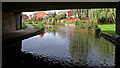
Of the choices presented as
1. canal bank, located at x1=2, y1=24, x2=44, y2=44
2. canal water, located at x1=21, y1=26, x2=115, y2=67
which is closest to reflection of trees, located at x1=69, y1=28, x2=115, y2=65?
canal water, located at x1=21, y1=26, x2=115, y2=67

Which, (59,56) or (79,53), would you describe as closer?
(59,56)

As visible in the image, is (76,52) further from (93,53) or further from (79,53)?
(93,53)

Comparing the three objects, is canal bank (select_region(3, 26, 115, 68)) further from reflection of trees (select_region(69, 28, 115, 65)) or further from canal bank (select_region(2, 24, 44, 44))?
canal bank (select_region(2, 24, 44, 44))

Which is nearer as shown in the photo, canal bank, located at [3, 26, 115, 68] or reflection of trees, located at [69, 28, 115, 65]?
canal bank, located at [3, 26, 115, 68]

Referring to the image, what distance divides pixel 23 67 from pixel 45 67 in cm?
92

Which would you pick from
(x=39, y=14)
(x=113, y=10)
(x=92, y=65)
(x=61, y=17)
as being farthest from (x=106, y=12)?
(x=39, y=14)

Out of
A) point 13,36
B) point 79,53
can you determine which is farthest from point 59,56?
point 13,36

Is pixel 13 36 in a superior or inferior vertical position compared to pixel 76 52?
superior

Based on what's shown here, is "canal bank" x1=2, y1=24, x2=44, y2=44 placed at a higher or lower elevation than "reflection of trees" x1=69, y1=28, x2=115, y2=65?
higher

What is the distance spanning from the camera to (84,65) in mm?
6207

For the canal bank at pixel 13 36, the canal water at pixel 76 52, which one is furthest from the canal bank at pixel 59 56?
the canal bank at pixel 13 36

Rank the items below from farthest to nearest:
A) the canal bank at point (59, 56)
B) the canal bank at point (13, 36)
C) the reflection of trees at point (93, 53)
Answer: the canal bank at point (13, 36) → the reflection of trees at point (93, 53) → the canal bank at point (59, 56)

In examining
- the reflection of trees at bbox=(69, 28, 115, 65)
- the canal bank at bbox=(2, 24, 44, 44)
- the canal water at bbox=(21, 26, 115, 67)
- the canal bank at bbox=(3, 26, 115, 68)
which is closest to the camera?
the canal bank at bbox=(3, 26, 115, 68)

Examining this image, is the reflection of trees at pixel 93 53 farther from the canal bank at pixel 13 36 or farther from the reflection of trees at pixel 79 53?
the canal bank at pixel 13 36
